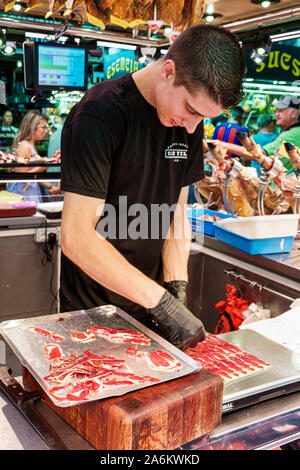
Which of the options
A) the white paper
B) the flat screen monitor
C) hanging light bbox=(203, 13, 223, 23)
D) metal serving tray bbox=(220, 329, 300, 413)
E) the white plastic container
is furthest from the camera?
hanging light bbox=(203, 13, 223, 23)

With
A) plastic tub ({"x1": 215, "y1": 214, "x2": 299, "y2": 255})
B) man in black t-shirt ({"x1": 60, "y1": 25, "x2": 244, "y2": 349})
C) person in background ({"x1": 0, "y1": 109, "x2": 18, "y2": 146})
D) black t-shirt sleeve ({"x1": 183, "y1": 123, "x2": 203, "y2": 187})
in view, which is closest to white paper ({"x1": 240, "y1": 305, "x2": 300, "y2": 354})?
man in black t-shirt ({"x1": 60, "y1": 25, "x2": 244, "y2": 349})

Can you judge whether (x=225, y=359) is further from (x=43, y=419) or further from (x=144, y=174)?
(x=144, y=174)

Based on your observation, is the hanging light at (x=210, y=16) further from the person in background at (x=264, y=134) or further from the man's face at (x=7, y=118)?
the man's face at (x=7, y=118)

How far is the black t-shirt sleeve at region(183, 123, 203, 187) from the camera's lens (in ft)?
6.64

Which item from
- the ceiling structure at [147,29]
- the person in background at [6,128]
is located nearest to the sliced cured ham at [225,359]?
the ceiling structure at [147,29]

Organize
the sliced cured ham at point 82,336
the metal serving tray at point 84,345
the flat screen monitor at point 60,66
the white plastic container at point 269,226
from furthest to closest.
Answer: the flat screen monitor at point 60,66
the white plastic container at point 269,226
the sliced cured ham at point 82,336
the metal serving tray at point 84,345

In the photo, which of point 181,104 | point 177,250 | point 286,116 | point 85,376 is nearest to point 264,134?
point 286,116

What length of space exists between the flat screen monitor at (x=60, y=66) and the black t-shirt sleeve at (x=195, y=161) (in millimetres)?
3925

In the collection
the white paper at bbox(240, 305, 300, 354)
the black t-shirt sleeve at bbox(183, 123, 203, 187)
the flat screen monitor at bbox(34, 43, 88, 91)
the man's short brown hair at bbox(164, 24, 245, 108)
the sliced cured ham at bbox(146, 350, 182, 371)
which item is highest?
the flat screen monitor at bbox(34, 43, 88, 91)

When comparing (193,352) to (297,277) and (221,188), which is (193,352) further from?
(221,188)

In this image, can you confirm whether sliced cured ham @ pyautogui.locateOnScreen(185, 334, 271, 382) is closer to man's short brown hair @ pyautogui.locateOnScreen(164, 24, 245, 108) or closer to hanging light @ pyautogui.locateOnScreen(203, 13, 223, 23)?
man's short brown hair @ pyautogui.locateOnScreen(164, 24, 245, 108)

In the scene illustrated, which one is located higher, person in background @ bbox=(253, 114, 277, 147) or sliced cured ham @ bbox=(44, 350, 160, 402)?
person in background @ bbox=(253, 114, 277, 147)

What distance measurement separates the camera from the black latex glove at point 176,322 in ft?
5.00

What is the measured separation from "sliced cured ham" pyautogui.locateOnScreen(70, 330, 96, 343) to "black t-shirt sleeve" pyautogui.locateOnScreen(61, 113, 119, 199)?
1.42ft
